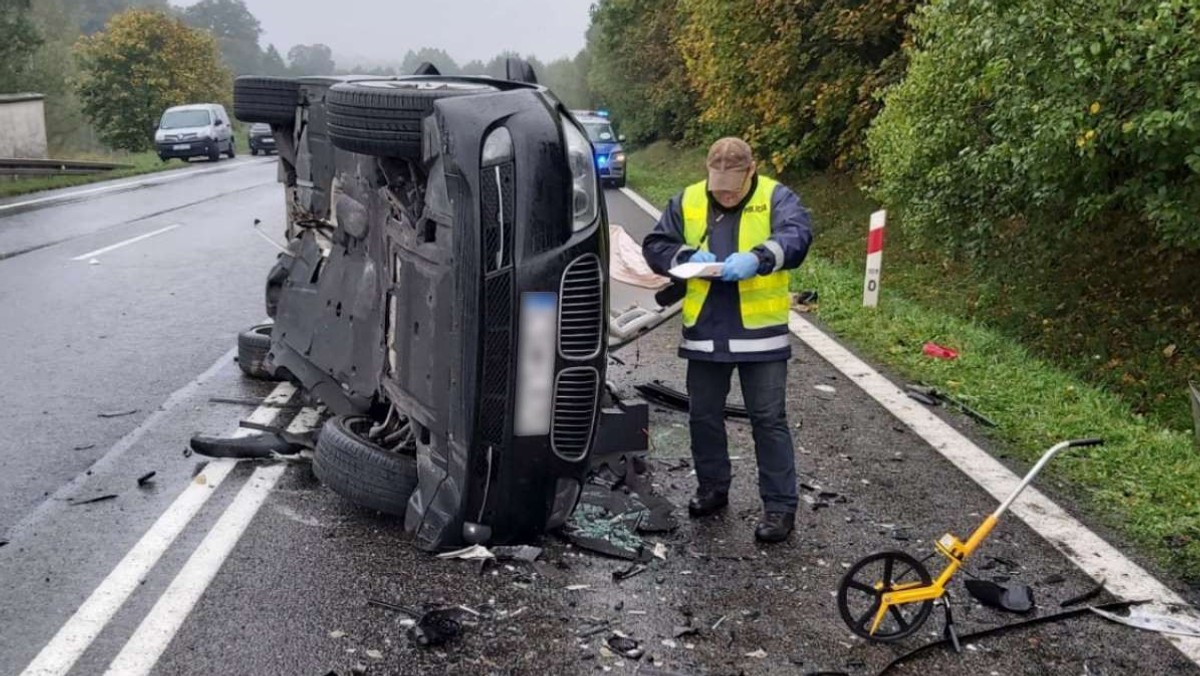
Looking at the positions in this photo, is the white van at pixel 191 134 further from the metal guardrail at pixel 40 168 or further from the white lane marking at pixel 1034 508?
the white lane marking at pixel 1034 508

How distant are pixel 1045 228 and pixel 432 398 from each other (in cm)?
718

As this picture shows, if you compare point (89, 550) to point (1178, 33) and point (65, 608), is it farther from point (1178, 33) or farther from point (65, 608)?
point (1178, 33)

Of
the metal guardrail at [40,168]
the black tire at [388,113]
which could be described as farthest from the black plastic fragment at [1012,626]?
the metal guardrail at [40,168]

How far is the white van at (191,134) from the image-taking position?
34281mm

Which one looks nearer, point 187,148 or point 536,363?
point 536,363

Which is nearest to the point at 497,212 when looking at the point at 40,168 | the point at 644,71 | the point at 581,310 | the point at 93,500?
the point at 581,310

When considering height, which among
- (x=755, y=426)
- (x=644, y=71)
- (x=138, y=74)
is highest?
(x=644, y=71)

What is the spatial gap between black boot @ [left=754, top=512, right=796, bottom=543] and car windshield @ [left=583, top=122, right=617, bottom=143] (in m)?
21.8

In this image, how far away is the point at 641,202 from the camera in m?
22.4

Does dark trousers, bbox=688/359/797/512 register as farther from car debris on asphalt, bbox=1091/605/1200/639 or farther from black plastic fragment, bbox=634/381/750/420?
black plastic fragment, bbox=634/381/750/420

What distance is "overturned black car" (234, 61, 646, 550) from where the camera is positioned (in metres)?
3.85

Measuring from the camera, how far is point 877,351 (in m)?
8.36

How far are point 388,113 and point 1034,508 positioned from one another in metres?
3.12

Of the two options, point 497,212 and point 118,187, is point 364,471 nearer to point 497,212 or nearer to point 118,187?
point 497,212
